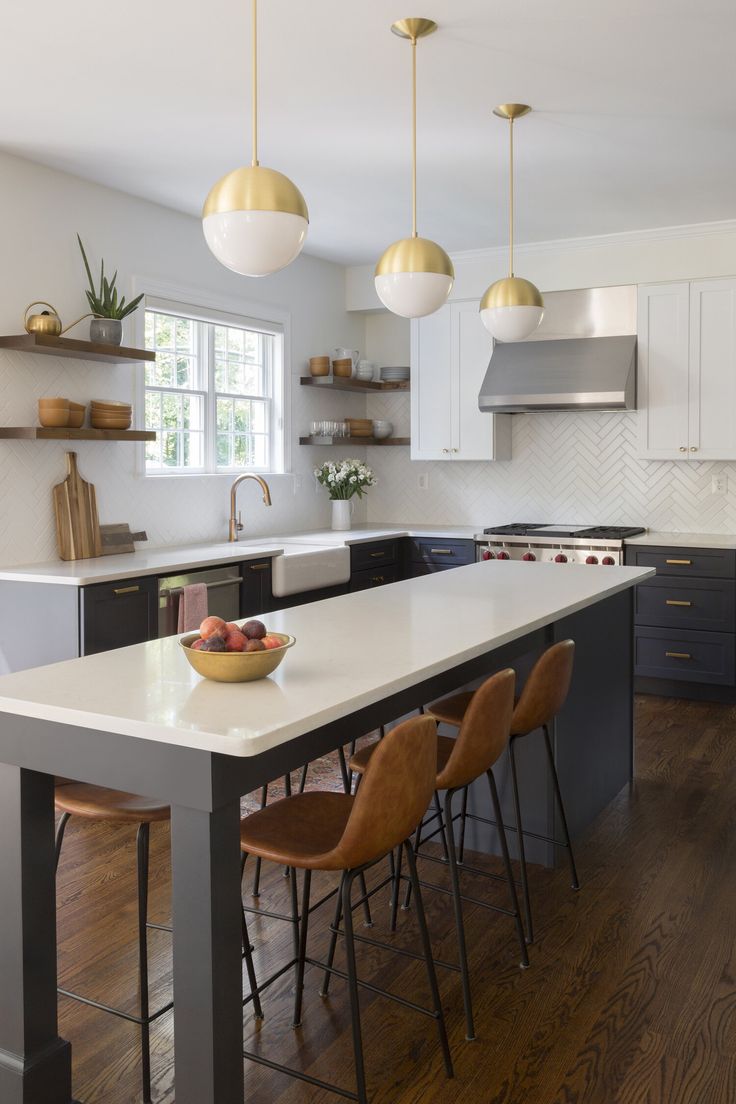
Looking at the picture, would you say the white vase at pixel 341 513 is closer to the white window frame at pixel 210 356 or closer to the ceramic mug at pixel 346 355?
the white window frame at pixel 210 356

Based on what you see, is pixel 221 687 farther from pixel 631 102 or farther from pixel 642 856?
pixel 631 102

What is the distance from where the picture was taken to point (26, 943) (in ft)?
6.55

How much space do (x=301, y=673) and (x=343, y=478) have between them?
4.42 m

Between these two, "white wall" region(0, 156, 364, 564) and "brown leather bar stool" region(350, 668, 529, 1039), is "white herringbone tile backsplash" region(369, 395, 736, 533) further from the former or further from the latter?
"brown leather bar stool" region(350, 668, 529, 1039)

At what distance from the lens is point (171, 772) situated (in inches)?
70.9

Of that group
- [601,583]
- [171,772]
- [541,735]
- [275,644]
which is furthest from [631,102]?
[171,772]

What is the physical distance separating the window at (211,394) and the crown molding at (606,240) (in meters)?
1.51

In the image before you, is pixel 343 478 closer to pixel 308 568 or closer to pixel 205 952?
pixel 308 568

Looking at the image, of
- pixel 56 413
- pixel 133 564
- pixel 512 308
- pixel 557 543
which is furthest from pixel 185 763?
pixel 557 543

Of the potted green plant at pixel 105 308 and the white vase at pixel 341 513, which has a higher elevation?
the potted green plant at pixel 105 308

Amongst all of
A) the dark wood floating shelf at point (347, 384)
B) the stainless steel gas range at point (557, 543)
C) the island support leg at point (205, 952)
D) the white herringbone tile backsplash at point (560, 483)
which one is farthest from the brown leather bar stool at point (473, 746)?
the dark wood floating shelf at point (347, 384)

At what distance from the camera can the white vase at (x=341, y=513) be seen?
21.9 ft

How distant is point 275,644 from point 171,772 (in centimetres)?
46

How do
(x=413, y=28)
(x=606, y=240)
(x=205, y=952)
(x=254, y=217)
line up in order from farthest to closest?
(x=606, y=240) < (x=413, y=28) < (x=254, y=217) < (x=205, y=952)
